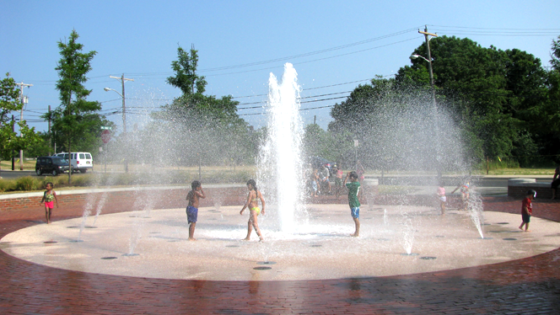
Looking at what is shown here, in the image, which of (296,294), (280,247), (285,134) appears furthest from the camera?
(285,134)

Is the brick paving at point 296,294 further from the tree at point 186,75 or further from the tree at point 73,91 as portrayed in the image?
the tree at point 186,75

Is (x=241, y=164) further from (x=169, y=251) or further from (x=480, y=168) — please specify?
(x=169, y=251)

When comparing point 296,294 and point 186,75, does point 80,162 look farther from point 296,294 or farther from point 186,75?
point 296,294

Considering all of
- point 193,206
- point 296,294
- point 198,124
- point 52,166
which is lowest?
point 296,294

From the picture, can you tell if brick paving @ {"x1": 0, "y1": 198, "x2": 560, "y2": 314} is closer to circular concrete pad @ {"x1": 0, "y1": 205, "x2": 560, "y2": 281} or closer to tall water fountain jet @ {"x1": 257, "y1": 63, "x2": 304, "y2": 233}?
circular concrete pad @ {"x1": 0, "y1": 205, "x2": 560, "y2": 281}

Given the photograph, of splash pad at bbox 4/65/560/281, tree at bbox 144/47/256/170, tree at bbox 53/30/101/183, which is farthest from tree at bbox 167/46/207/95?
splash pad at bbox 4/65/560/281

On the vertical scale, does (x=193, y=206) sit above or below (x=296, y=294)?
above

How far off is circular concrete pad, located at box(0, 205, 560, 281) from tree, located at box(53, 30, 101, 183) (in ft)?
39.2

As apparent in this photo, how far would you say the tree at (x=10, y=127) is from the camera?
21.3 metres

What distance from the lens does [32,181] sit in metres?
20.0

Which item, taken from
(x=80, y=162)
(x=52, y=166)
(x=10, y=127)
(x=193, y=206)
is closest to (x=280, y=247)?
(x=193, y=206)

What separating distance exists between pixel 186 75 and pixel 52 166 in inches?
548

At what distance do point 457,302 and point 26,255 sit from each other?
7.62 m

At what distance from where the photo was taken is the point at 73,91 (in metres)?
23.8
